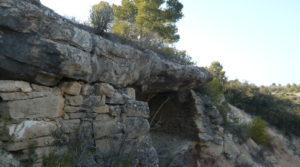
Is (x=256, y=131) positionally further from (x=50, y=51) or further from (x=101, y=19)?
(x=50, y=51)

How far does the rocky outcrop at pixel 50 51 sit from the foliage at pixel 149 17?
8.25m

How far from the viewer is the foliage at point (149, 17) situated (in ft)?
42.7

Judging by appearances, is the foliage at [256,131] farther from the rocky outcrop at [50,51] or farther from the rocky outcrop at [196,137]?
the rocky outcrop at [50,51]

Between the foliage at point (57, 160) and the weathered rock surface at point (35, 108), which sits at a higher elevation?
the weathered rock surface at point (35, 108)

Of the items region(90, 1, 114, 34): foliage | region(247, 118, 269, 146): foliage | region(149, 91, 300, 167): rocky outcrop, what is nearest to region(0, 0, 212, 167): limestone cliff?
region(90, 1, 114, 34): foliage

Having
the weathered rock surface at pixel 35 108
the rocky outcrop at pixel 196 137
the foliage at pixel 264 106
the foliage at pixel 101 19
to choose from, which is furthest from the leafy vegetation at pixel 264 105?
the weathered rock surface at pixel 35 108

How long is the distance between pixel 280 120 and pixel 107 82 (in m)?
9.70

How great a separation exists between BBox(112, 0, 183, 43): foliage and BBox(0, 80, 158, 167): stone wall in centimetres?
835

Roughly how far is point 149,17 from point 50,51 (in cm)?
996

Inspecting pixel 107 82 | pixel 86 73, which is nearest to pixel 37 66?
pixel 86 73

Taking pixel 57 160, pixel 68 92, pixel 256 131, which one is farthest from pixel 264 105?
pixel 57 160

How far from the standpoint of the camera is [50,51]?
365 cm

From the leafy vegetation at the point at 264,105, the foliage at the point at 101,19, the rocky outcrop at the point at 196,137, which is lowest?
the rocky outcrop at the point at 196,137

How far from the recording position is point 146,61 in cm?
542
